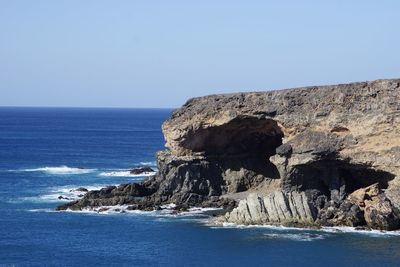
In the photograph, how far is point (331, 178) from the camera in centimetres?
5816

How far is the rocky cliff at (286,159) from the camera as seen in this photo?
Answer: 176 ft

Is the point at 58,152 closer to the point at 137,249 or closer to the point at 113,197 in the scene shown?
the point at 113,197

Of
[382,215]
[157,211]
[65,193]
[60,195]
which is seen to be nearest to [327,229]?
[382,215]

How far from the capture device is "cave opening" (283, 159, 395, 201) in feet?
187

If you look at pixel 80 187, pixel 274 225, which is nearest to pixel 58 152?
pixel 80 187

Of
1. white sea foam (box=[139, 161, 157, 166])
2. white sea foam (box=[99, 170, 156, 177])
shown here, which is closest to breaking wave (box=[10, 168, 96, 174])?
white sea foam (box=[99, 170, 156, 177])

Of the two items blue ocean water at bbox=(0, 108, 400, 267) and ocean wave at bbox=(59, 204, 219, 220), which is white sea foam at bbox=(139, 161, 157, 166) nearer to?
blue ocean water at bbox=(0, 108, 400, 267)

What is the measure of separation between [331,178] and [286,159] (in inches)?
152

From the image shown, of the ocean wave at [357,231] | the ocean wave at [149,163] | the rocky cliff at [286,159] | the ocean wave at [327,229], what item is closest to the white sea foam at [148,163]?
the ocean wave at [149,163]

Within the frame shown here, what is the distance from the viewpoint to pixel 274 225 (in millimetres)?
53406

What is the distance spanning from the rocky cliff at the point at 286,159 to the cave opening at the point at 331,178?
0.26ft

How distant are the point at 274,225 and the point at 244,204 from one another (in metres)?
2.94

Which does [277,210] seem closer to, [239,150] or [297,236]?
[297,236]

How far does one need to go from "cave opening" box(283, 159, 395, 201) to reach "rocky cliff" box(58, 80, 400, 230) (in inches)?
3.1
